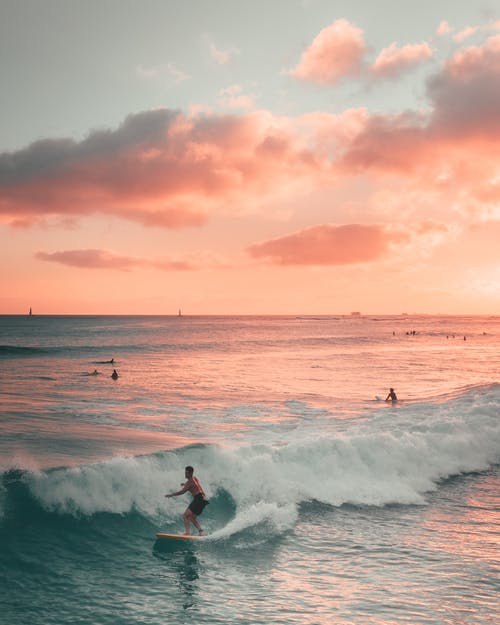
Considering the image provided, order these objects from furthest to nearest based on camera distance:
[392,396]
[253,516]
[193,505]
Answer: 1. [392,396]
2. [253,516]
3. [193,505]

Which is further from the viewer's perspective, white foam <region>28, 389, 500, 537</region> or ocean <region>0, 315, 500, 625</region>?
white foam <region>28, 389, 500, 537</region>

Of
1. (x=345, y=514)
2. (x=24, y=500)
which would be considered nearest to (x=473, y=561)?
(x=345, y=514)

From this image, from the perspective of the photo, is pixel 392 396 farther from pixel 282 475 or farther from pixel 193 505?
pixel 193 505

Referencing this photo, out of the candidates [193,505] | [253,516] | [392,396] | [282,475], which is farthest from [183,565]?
[392,396]

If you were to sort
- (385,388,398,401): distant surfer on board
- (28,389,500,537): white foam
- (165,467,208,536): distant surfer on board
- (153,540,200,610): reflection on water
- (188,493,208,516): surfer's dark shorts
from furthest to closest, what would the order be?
(385,388,398,401): distant surfer on board → (28,389,500,537): white foam → (188,493,208,516): surfer's dark shorts → (165,467,208,536): distant surfer on board → (153,540,200,610): reflection on water

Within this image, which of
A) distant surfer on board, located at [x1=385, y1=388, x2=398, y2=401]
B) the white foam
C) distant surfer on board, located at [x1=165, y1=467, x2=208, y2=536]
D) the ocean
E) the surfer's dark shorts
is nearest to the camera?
the ocean

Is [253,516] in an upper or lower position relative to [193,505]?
lower

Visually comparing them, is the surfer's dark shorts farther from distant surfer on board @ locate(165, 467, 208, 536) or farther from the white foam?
the white foam

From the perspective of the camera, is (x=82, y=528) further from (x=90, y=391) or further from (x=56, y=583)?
(x=90, y=391)

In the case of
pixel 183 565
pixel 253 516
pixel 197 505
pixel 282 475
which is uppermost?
pixel 197 505

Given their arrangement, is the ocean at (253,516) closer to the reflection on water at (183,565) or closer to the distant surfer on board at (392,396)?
the reflection on water at (183,565)

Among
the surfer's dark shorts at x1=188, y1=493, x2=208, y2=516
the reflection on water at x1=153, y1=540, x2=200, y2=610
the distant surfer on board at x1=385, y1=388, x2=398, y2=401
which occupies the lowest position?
the reflection on water at x1=153, y1=540, x2=200, y2=610

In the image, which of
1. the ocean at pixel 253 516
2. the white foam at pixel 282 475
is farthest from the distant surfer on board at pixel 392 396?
the white foam at pixel 282 475

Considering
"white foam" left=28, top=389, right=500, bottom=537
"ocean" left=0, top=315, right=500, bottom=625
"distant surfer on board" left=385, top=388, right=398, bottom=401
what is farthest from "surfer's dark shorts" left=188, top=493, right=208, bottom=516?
"distant surfer on board" left=385, top=388, right=398, bottom=401
